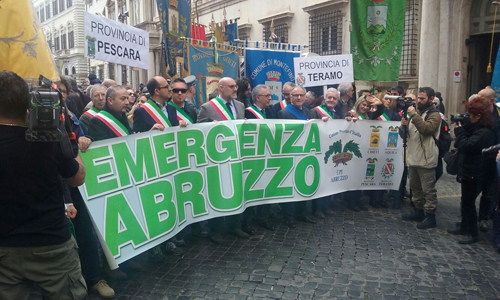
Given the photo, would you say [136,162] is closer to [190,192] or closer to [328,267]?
[190,192]

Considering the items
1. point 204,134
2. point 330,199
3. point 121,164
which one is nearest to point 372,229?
point 330,199

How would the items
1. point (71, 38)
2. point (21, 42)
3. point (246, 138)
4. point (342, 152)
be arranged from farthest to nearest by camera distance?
point (71, 38)
point (342, 152)
point (246, 138)
point (21, 42)

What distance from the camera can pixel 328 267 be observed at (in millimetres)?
A: 4031

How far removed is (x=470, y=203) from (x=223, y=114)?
3130 mm

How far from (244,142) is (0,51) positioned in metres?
2.59

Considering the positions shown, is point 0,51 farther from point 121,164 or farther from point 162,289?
point 162,289

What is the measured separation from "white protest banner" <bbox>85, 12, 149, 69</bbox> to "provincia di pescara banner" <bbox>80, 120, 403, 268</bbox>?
2.28m

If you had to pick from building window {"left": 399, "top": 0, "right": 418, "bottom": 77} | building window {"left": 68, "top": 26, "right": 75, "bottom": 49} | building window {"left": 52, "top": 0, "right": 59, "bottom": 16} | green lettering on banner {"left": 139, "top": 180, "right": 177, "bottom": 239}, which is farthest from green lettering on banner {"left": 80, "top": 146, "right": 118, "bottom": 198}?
building window {"left": 52, "top": 0, "right": 59, "bottom": 16}

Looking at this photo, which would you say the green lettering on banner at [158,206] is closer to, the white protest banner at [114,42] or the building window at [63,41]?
the white protest banner at [114,42]

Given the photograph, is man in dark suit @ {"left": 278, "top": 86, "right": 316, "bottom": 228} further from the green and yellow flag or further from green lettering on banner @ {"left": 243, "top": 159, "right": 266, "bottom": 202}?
the green and yellow flag

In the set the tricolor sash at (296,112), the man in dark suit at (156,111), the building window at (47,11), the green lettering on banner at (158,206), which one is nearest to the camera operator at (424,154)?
the tricolor sash at (296,112)

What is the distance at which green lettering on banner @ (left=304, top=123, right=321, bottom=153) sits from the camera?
5379 millimetres

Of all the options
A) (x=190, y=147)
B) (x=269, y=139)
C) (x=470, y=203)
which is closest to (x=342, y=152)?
(x=269, y=139)

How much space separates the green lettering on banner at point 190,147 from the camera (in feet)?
13.7
